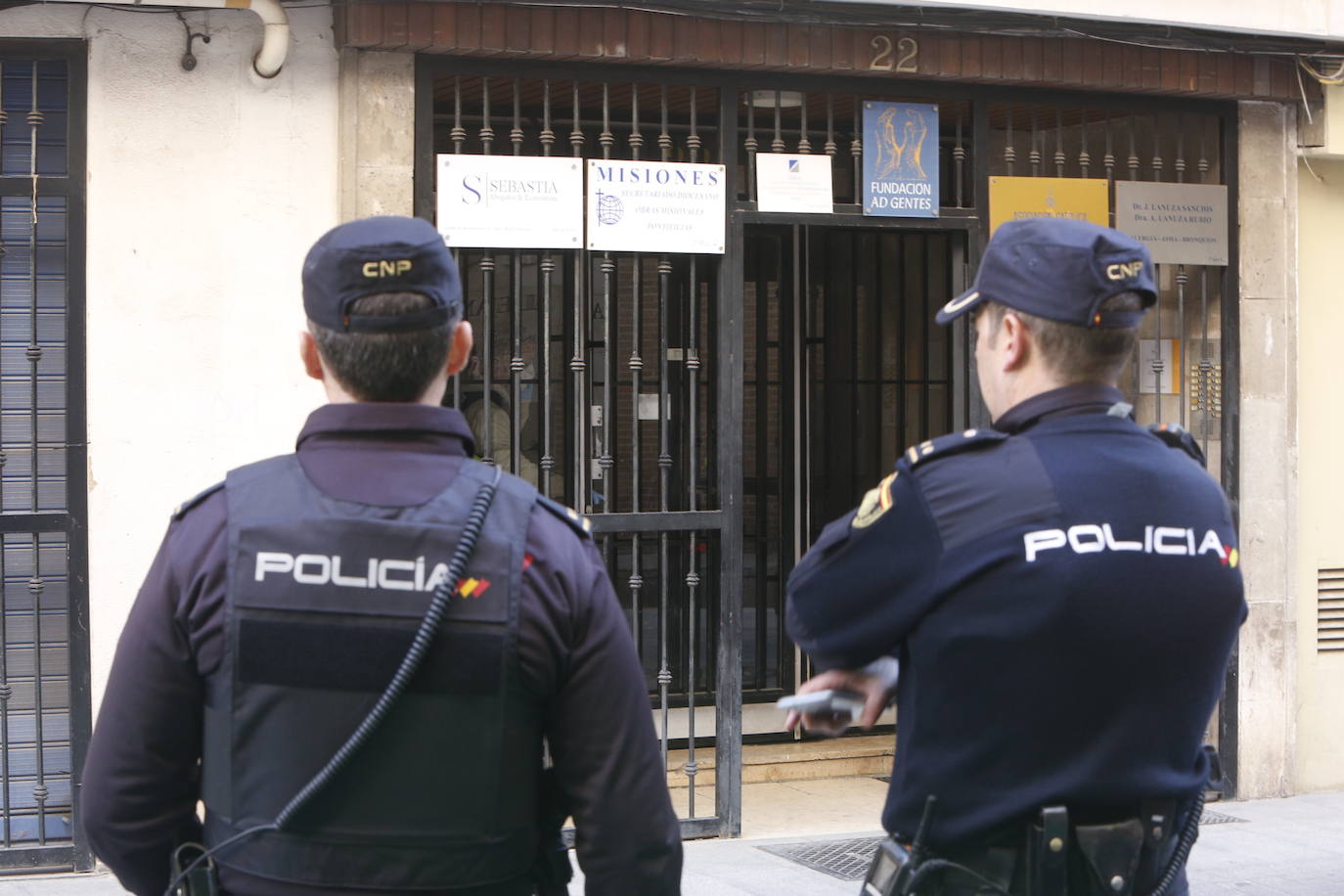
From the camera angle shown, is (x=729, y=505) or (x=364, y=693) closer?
(x=364, y=693)

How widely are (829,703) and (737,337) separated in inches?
167

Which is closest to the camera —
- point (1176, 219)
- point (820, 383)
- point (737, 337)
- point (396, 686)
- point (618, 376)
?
point (396, 686)

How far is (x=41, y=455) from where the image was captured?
5.96 m

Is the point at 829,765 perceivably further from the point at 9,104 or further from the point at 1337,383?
the point at 9,104

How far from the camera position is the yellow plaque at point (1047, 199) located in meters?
7.04

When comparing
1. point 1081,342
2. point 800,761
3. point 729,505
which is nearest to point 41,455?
point 729,505

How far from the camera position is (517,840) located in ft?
7.25

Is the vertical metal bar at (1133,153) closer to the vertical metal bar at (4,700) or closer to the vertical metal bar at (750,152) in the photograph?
the vertical metal bar at (750,152)

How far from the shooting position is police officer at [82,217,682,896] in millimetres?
2127

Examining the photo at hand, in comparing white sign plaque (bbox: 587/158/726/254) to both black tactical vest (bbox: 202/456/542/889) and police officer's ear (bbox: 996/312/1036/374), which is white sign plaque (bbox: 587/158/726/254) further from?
black tactical vest (bbox: 202/456/542/889)

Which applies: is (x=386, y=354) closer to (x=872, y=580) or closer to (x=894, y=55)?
(x=872, y=580)

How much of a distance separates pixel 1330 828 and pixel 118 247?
582 cm

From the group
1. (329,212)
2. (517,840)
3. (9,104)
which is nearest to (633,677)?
(517,840)

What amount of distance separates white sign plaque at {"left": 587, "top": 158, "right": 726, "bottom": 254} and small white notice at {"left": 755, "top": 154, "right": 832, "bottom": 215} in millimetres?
194
